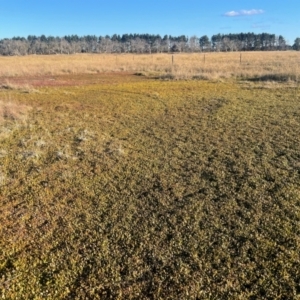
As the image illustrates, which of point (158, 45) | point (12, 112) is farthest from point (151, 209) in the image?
point (158, 45)

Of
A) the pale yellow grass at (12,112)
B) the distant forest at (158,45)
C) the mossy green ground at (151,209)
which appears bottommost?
the mossy green ground at (151,209)

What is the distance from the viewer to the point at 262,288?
358 cm

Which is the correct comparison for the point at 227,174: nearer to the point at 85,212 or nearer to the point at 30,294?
the point at 85,212

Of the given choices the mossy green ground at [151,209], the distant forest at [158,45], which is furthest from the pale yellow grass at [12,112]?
the distant forest at [158,45]

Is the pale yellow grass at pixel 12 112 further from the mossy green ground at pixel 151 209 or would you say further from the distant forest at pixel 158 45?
the distant forest at pixel 158 45

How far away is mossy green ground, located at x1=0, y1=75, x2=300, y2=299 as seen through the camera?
3.76m

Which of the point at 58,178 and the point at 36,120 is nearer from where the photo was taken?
the point at 58,178

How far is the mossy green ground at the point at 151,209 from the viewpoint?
3756mm

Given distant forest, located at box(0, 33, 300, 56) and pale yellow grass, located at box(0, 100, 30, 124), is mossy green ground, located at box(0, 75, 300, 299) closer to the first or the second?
pale yellow grass, located at box(0, 100, 30, 124)

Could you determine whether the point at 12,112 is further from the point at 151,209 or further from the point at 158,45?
the point at 158,45

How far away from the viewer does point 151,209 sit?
5.34 metres

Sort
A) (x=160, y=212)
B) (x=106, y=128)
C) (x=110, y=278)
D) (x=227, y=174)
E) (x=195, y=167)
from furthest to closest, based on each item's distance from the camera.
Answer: (x=106, y=128), (x=195, y=167), (x=227, y=174), (x=160, y=212), (x=110, y=278)

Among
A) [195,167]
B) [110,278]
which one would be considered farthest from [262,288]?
[195,167]

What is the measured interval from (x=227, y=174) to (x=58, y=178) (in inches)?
142
